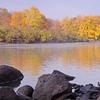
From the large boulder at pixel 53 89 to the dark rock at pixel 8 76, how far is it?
1452 millimetres

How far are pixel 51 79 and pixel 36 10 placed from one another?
52.0m

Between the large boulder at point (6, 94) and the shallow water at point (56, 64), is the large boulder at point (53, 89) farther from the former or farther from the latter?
the shallow water at point (56, 64)

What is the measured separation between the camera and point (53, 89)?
6871mm

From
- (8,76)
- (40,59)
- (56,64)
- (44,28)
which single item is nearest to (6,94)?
(8,76)

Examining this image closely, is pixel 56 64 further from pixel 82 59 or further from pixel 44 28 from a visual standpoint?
pixel 44 28

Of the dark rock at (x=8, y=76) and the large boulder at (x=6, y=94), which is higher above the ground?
the large boulder at (x=6, y=94)

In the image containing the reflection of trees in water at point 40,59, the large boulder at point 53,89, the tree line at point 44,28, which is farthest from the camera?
the tree line at point 44,28

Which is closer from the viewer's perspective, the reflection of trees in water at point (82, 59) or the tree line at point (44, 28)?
the reflection of trees in water at point (82, 59)

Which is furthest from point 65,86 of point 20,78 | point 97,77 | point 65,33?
point 65,33

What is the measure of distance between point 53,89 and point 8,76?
1916 mm

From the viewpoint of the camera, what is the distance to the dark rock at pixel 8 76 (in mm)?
8348

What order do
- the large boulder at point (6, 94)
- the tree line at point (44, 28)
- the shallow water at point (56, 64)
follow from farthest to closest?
1. the tree line at point (44, 28)
2. the shallow water at point (56, 64)
3. the large boulder at point (6, 94)

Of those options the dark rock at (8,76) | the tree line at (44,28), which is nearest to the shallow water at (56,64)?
the dark rock at (8,76)

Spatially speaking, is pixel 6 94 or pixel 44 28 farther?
pixel 44 28
